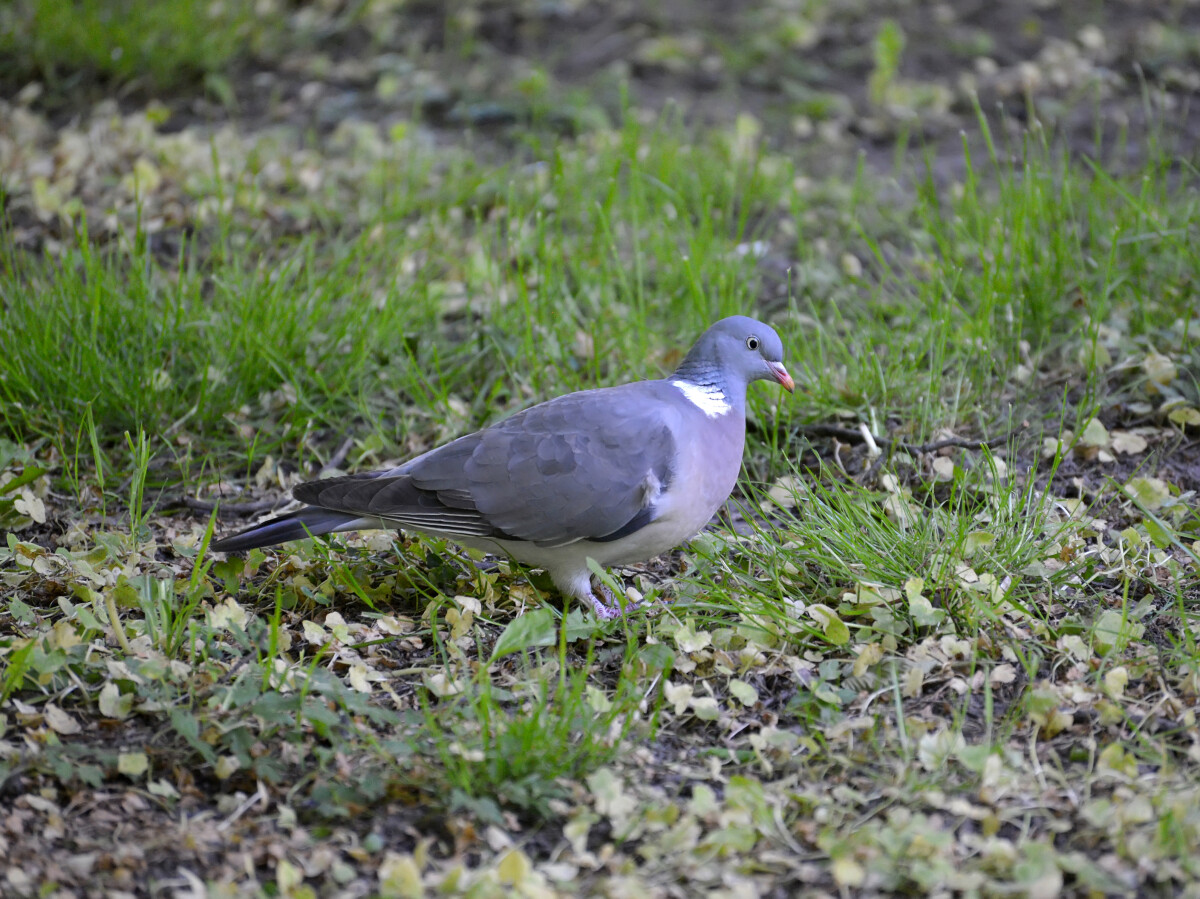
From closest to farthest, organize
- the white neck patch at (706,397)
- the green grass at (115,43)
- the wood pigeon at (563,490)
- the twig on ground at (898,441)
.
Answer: the wood pigeon at (563,490)
the white neck patch at (706,397)
the twig on ground at (898,441)
the green grass at (115,43)

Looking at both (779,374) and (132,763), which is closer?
(132,763)

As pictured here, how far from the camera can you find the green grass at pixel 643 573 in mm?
2328

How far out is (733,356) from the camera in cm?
319

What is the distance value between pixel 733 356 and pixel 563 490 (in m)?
0.63

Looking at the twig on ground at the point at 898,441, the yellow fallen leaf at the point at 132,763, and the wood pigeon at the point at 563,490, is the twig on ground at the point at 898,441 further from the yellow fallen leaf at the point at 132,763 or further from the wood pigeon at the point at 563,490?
the yellow fallen leaf at the point at 132,763

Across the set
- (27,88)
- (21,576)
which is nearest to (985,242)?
(21,576)

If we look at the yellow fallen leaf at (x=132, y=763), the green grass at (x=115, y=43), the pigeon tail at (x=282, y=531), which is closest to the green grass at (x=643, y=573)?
the yellow fallen leaf at (x=132, y=763)

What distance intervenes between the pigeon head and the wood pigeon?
150 millimetres

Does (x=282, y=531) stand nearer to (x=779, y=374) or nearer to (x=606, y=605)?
(x=606, y=605)

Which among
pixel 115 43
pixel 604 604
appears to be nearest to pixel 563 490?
pixel 604 604

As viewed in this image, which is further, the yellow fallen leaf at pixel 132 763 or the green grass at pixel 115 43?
the green grass at pixel 115 43

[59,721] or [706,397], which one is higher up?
[706,397]

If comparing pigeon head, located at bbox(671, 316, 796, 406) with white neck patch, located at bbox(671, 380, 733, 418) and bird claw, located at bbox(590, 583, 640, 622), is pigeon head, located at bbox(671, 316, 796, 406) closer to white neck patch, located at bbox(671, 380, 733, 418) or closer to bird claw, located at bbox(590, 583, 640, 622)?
white neck patch, located at bbox(671, 380, 733, 418)

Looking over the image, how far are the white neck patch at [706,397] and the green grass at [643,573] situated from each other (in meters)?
0.32
